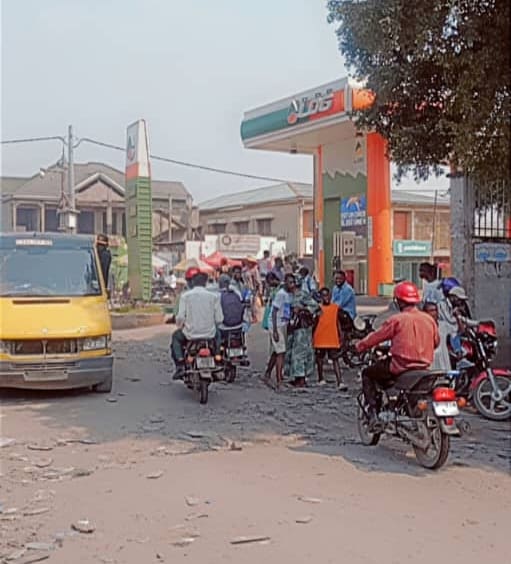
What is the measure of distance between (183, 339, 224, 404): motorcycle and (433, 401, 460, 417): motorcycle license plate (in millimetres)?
3917

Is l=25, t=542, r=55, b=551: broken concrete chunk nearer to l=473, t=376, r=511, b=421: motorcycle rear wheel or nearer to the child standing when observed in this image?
l=473, t=376, r=511, b=421: motorcycle rear wheel

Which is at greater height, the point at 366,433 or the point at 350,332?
the point at 350,332

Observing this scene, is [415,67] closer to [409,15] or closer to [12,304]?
[409,15]

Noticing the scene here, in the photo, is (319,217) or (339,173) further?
(319,217)

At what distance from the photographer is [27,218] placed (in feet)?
181

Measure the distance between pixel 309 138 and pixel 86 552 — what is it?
1113 inches

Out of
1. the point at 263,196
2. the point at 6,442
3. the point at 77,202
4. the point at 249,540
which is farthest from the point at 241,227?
the point at 249,540

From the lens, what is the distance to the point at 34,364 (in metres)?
10.2

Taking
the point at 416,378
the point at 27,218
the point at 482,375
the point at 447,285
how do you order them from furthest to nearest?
the point at 27,218 < the point at 447,285 < the point at 482,375 < the point at 416,378

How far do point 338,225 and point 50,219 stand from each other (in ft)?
92.4

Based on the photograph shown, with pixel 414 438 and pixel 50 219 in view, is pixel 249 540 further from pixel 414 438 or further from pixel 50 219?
pixel 50 219

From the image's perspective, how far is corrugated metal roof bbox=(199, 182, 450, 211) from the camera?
4866cm

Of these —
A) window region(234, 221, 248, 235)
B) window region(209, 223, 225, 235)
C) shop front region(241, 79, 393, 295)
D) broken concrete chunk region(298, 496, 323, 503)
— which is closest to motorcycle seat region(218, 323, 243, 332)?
broken concrete chunk region(298, 496, 323, 503)

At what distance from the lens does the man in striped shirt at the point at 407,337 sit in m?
7.52
